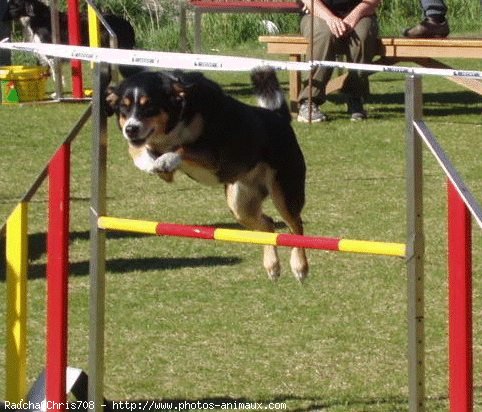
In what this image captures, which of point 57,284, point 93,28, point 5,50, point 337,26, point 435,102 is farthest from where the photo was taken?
point 5,50

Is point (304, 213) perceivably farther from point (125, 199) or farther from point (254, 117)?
point (254, 117)

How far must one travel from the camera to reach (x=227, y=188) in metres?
5.91

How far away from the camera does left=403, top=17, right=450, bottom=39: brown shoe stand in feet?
39.3

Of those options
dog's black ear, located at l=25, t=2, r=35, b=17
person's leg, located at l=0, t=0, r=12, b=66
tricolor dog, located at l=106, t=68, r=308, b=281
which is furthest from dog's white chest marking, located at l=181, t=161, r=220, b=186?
dog's black ear, located at l=25, t=2, r=35, b=17

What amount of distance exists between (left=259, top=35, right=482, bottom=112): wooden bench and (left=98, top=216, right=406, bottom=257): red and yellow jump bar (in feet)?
24.1

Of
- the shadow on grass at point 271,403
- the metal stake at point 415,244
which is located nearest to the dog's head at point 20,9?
the shadow on grass at point 271,403

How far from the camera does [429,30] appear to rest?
12.0 m

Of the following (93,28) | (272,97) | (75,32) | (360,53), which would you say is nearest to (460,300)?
(272,97)

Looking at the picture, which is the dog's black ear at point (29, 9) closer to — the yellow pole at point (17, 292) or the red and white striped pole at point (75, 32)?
the red and white striped pole at point (75, 32)

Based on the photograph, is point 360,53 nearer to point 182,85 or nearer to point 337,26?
point 337,26

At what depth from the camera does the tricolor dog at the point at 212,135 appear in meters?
5.10

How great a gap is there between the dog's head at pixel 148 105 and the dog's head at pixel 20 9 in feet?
30.3

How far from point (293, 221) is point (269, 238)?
178 centimetres

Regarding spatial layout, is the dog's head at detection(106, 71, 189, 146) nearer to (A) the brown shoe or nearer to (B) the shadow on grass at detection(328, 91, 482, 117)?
(A) the brown shoe
